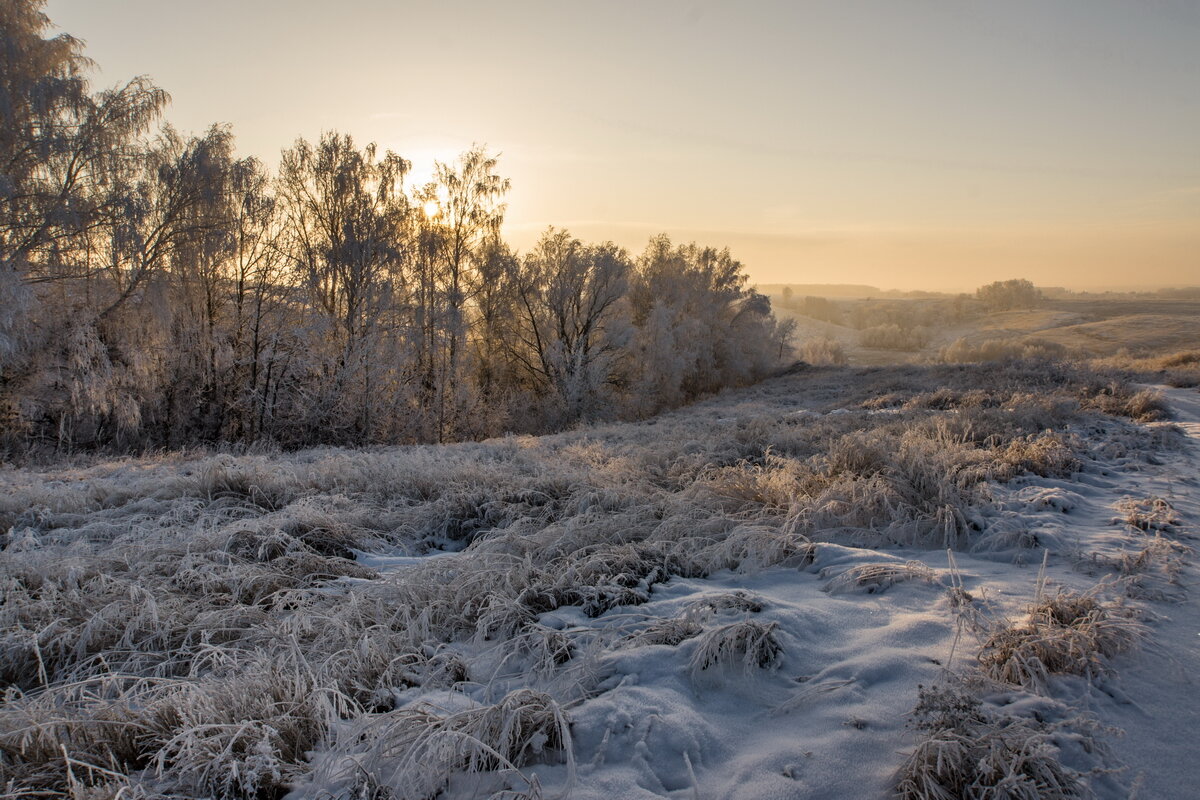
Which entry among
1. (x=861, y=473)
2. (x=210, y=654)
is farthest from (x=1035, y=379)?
(x=210, y=654)

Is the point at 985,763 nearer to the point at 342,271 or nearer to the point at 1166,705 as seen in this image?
the point at 1166,705

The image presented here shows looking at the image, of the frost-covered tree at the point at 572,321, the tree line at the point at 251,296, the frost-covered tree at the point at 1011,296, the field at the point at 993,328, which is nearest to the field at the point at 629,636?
the tree line at the point at 251,296

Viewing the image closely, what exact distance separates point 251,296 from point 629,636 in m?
17.6

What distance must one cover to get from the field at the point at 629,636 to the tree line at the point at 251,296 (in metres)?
9.45

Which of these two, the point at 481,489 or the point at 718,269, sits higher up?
the point at 718,269

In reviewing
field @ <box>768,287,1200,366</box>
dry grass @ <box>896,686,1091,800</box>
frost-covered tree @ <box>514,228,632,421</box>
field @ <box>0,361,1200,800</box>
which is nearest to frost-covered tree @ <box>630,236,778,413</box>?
frost-covered tree @ <box>514,228,632,421</box>

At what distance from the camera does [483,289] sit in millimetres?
23562

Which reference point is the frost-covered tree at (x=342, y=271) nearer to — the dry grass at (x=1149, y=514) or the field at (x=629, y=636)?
the field at (x=629, y=636)

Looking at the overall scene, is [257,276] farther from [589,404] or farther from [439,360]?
[589,404]

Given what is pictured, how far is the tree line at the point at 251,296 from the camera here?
12.0m

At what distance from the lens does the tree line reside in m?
12.0

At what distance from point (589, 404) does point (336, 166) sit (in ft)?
41.4

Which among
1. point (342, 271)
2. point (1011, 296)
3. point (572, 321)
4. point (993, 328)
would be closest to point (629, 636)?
point (342, 271)

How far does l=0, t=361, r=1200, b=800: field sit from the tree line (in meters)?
9.45
